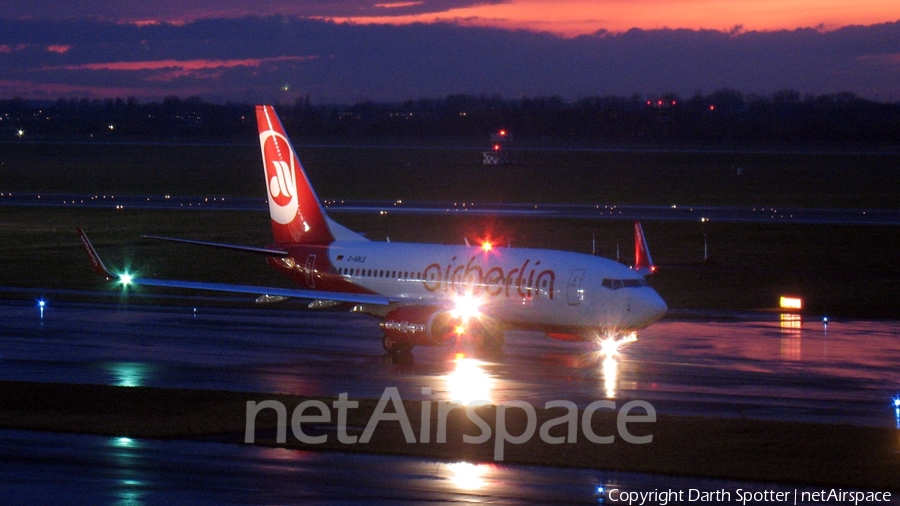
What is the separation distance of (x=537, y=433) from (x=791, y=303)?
24.8 meters

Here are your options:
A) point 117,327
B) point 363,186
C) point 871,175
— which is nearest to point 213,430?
point 117,327

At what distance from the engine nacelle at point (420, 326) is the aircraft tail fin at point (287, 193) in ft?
23.6

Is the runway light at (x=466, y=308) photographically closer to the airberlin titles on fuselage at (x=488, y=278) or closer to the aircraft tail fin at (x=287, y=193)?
the airberlin titles on fuselage at (x=488, y=278)

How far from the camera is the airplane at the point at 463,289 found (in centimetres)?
3325

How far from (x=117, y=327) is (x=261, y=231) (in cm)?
3332

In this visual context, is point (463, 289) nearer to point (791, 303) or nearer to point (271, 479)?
point (791, 303)

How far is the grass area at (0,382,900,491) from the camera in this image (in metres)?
20.3

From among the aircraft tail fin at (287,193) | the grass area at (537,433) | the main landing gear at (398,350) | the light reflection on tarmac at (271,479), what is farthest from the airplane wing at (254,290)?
the light reflection on tarmac at (271,479)

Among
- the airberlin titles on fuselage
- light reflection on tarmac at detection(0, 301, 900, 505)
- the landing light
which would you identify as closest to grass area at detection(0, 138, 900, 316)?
light reflection on tarmac at detection(0, 301, 900, 505)

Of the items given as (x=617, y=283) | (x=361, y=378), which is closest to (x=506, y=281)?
(x=617, y=283)

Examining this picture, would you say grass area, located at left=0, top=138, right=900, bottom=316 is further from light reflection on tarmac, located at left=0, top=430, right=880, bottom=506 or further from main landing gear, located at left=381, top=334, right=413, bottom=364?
light reflection on tarmac, located at left=0, top=430, right=880, bottom=506

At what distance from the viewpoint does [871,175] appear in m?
122

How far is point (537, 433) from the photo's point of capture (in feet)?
75.6

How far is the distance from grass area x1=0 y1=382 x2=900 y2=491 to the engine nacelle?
6645 millimetres
